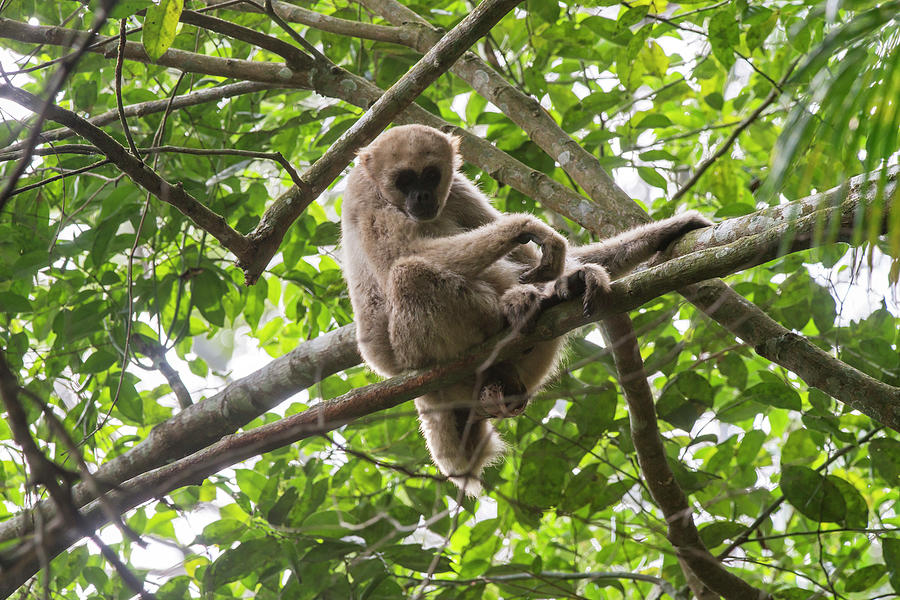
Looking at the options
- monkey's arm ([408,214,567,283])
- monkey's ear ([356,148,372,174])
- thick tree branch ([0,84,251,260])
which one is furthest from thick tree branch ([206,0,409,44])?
thick tree branch ([0,84,251,260])

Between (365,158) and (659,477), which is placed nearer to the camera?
(659,477)

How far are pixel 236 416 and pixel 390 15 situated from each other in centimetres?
304

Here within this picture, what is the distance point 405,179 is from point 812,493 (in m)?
3.07

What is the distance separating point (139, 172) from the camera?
3295mm

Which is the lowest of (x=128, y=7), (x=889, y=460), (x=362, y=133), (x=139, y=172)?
(x=889, y=460)

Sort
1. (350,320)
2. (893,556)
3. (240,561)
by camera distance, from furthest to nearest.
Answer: (350,320) → (240,561) → (893,556)

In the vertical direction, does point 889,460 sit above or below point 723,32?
below

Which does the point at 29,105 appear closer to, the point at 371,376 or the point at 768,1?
the point at 371,376

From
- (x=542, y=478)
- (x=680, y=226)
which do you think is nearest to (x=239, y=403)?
(x=542, y=478)

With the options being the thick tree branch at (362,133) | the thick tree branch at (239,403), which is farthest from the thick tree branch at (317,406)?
the thick tree branch at (362,133)

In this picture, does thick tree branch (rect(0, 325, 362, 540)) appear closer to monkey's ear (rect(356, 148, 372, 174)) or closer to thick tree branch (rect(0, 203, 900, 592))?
thick tree branch (rect(0, 203, 900, 592))

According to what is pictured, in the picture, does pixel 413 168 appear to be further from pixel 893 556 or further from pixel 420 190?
pixel 893 556

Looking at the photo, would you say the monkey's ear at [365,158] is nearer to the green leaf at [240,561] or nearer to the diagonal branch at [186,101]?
the diagonal branch at [186,101]

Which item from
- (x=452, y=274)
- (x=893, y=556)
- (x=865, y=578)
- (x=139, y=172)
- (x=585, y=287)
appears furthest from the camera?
(x=865, y=578)
